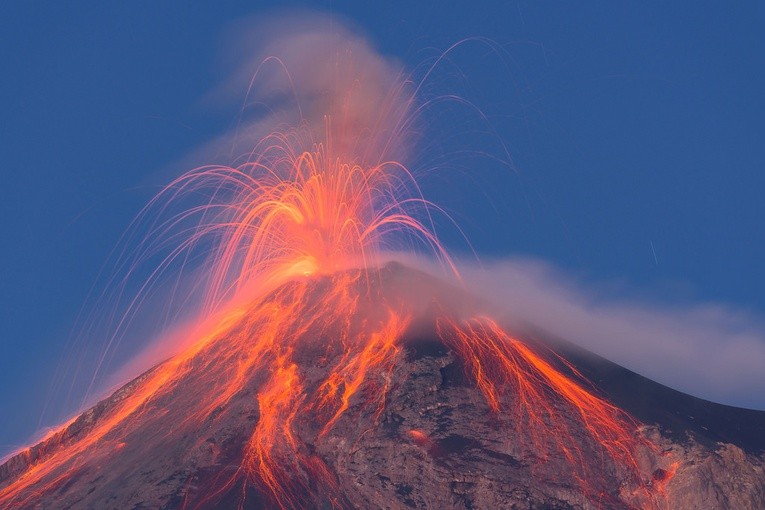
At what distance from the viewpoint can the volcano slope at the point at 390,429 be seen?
752 inches

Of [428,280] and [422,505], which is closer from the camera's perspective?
[422,505]

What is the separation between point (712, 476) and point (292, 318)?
46.6 ft

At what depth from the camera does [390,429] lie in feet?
66.8

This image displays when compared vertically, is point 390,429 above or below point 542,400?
below

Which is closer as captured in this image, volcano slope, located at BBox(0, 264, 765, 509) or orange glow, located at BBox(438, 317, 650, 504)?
volcano slope, located at BBox(0, 264, 765, 509)

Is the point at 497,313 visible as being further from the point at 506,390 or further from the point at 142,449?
the point at 142,449

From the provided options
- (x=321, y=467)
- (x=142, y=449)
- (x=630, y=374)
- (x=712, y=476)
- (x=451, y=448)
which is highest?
(x=630, y=374)

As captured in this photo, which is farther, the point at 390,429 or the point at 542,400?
the point at 542,400

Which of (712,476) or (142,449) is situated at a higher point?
(712,476)

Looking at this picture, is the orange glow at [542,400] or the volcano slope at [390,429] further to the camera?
the orange glow at [542,400]

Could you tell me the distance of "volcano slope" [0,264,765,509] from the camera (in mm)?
19109

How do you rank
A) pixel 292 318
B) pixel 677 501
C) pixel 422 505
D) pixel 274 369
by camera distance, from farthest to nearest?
pixel 292 318, pixel 274 369, pixel 677 501, pixel 422 505

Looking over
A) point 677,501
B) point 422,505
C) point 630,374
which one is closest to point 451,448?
point 422,505

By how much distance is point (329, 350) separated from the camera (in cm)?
2461
